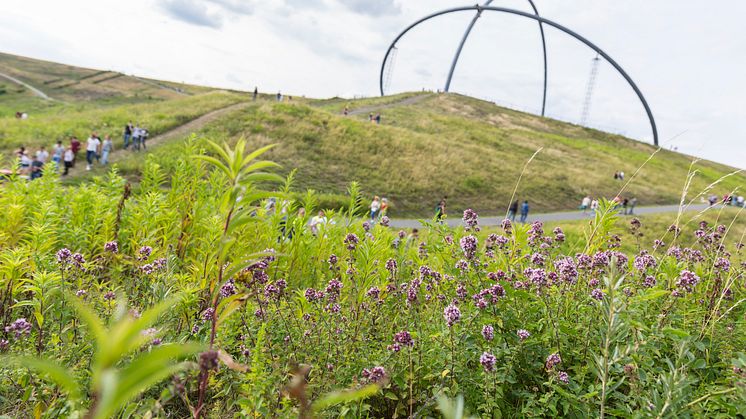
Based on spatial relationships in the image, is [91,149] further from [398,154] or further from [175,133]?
[398,154]

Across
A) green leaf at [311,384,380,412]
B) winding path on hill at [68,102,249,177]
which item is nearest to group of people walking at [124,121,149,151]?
winding path on hill at [68,102,249,177]

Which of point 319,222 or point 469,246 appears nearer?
point 469,246

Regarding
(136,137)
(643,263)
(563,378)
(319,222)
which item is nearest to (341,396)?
(563,378)

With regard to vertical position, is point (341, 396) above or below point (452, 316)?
above

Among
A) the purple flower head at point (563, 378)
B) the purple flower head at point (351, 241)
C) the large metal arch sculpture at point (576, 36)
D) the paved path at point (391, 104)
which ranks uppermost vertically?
the large metal arch sculpture at point (576, 36)

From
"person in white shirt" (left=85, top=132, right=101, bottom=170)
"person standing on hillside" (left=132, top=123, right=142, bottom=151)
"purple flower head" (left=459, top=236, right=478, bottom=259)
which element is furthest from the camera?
"person standing on hillside" (left=132, top=123, right=142, bottom=151)

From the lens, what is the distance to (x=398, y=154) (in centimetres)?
3434

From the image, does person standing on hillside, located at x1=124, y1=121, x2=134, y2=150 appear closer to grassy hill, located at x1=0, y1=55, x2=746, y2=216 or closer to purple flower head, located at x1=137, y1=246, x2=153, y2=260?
grassy hill, located at x1=0, y1=55, x2=746, y2=216

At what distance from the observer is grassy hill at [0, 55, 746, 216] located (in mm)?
27062

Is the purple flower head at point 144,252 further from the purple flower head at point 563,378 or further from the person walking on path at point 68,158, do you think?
the person walking on path at point 68,158

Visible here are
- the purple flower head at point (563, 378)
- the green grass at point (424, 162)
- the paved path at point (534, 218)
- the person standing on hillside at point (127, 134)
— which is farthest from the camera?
the green grass at point (424, 162)

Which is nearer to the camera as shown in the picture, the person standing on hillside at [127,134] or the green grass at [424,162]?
the person standing on hillside at [127,134]

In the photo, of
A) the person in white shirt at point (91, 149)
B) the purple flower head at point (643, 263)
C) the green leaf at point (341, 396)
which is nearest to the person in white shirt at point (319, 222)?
the purple flower head at point (643, 263)

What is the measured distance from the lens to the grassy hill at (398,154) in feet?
88.8
